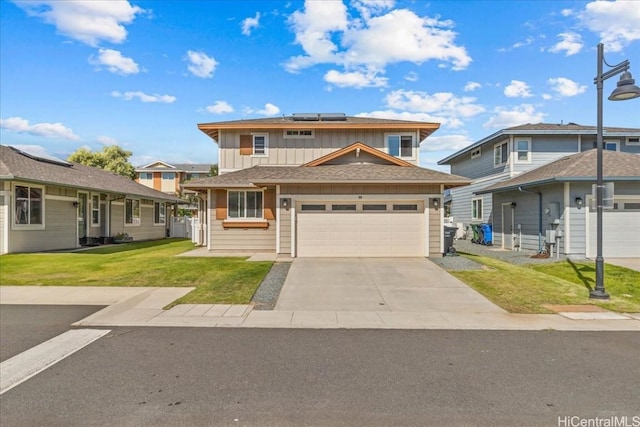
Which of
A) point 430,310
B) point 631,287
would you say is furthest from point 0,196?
point 631,287

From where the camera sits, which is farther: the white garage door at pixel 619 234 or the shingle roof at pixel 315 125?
the shingle roof at pixel 315 125

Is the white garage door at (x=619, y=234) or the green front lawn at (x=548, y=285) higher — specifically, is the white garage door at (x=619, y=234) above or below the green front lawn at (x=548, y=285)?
above

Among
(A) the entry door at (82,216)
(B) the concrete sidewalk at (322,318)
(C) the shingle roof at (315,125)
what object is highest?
(C) the shingle roof at (315,125)

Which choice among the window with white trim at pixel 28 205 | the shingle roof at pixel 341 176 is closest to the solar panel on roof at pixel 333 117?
the shingle roof at pixel 341 176

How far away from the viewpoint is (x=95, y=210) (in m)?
20.4

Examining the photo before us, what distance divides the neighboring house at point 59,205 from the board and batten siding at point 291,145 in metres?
6.95

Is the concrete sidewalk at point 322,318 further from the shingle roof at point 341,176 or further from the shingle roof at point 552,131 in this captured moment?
the shingle roof at point 552,131

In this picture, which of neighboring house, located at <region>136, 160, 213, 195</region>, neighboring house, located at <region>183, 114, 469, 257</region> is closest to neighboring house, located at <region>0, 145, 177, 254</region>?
neighboring house, located at <region>183, 114, 469, 257</region>

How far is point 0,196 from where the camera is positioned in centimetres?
1480

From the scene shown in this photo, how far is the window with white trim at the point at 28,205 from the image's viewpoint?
605 inches

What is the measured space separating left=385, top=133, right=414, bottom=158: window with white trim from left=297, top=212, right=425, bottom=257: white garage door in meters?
5.15

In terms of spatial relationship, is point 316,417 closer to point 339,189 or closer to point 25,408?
point 25,408

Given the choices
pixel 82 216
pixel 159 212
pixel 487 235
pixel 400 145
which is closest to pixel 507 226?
pixel 487 235

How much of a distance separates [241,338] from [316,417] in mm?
2557
